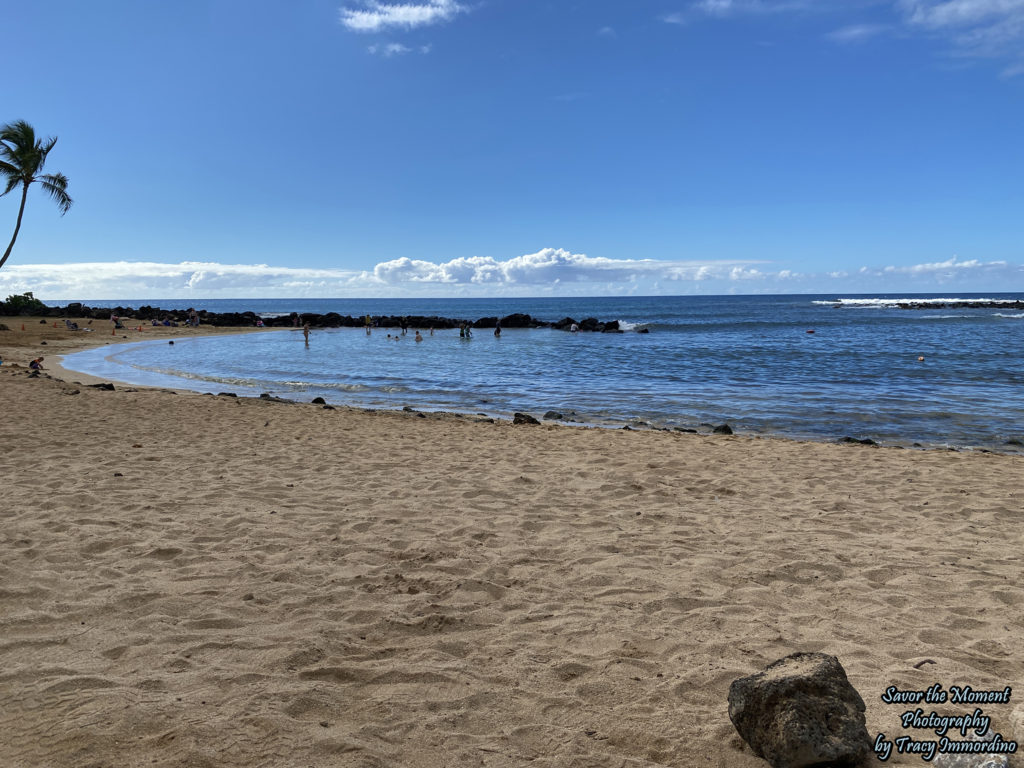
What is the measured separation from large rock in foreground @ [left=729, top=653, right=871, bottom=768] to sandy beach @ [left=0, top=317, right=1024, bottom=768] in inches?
5.5

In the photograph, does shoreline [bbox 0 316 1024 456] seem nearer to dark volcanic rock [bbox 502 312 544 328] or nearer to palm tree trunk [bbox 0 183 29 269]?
palm tree trunk [bbox 0 183 29 269]

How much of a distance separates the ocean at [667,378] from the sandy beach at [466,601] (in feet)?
17.2

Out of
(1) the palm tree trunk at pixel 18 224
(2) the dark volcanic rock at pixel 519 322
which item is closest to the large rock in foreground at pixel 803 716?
(1) the palm tree trunk at pixel 18 224

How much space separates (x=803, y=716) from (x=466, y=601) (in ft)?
7.20

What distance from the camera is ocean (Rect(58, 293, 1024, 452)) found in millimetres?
13320

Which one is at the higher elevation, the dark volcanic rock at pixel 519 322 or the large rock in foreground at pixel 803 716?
the dark volcanic rock at pixel 519 322

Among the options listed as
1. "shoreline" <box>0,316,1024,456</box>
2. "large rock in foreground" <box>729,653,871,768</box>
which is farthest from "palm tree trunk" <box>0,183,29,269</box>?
"large rock in foreground" <box>729,653,871,768</box>

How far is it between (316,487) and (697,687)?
484cm

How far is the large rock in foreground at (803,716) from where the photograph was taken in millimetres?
2518

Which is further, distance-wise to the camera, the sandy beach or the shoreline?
the shoreline

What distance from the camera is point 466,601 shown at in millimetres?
4176

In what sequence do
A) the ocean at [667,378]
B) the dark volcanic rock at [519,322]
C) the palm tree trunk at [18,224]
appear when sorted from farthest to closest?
the dark volcanic rock at [519,322], the palm tree trunk at [18,224], the ocean at [667,378]

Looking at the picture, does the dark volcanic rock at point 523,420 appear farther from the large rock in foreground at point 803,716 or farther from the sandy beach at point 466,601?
the large rock in foreground at point 803,716

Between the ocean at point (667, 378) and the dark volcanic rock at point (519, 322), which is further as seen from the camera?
the dark volcanic rock at point (519, 322)
